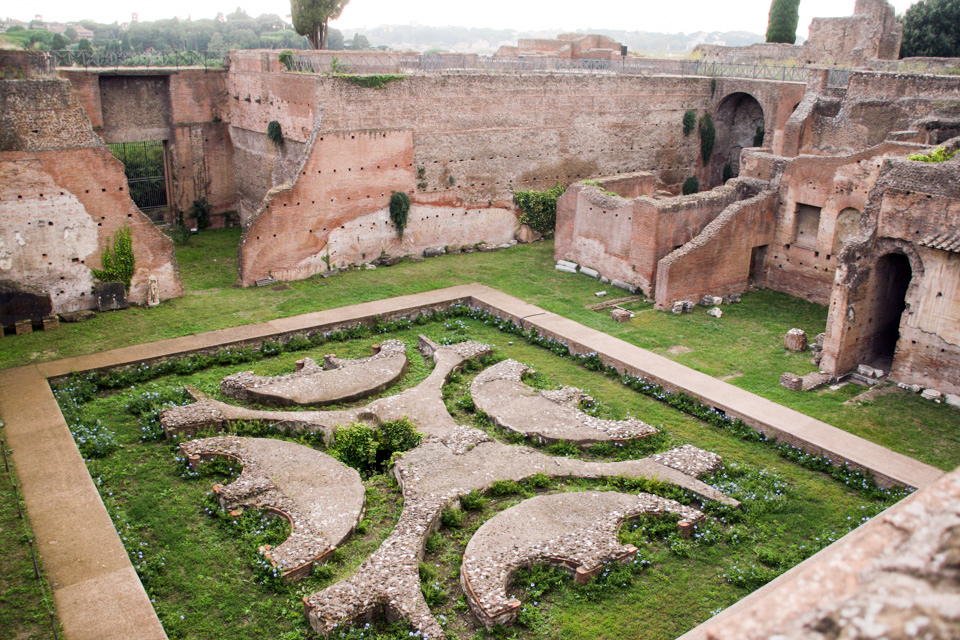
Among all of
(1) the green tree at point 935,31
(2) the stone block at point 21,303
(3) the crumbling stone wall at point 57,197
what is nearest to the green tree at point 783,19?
(1) the green tree at point 935,31

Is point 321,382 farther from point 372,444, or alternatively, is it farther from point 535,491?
point 535,491

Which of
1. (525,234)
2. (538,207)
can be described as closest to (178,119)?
(525,234)

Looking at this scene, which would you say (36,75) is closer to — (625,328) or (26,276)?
(26,276)

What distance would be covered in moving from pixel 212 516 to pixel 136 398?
12.4 feet

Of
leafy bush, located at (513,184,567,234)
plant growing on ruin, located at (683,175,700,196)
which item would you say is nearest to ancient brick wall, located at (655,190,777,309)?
leafy bush, located at (513,184,567,234)

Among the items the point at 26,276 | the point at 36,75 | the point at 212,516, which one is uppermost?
the point at 36,75

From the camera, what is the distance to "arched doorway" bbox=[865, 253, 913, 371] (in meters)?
14.2

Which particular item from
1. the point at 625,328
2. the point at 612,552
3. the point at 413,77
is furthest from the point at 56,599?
the point at 413,77

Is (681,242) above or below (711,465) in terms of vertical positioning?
above

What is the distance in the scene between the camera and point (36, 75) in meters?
15.7

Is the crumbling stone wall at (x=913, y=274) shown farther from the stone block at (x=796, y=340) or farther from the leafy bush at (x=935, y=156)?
the stone block at (x=796, y=340)

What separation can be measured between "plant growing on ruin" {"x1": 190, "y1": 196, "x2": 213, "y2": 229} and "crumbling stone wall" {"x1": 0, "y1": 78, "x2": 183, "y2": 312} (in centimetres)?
687

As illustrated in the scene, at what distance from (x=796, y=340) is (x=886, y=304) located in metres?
1.70

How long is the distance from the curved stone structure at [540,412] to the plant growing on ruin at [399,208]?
7646mm
